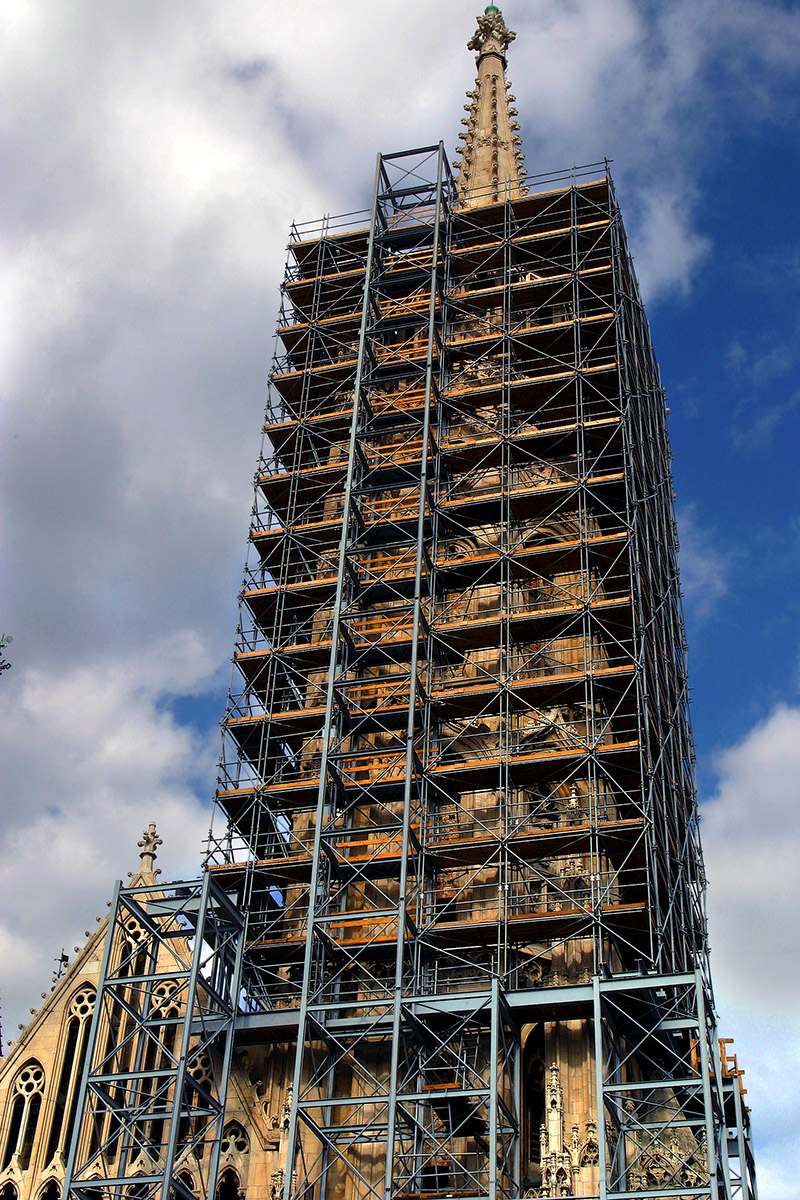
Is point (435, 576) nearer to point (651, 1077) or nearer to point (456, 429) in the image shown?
point (456, 429)

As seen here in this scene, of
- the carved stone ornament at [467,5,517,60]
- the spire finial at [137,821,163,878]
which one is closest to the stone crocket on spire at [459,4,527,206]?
the carved stone ornament at [467,5,517,60]

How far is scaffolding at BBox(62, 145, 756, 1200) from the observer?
128 feet

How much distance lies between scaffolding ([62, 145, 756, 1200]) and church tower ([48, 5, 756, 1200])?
0.47 feet

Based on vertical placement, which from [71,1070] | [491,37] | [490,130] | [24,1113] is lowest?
[24,1113]

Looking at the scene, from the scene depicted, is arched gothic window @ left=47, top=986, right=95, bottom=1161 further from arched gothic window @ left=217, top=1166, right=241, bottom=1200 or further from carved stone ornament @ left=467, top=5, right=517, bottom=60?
carved stone ornament @ left=467, top=5, right=517, bottom=60

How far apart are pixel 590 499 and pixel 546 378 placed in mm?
4035

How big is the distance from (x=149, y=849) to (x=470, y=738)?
10031 mm

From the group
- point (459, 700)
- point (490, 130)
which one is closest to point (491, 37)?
point (490, 130)

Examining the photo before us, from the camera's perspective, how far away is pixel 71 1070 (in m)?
44.1

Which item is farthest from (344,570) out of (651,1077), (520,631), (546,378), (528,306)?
(651,1077)

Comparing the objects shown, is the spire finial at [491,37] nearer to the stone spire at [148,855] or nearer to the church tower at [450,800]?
the church tower at [450,800]

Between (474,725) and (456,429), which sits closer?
(474,725)

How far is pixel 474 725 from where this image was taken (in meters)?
46.2

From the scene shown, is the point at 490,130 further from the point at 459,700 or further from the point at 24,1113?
the point at 24,1113
